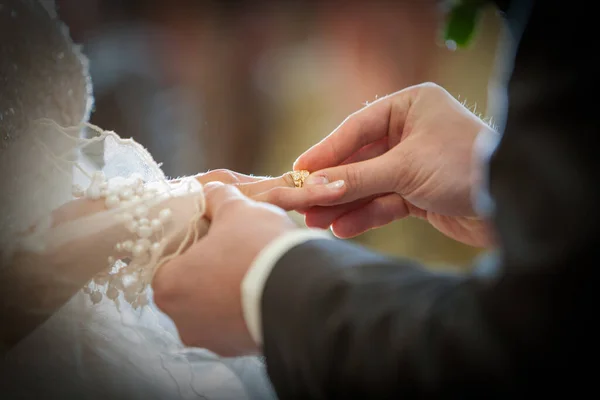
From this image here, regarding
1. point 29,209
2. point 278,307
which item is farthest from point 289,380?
point 29,209

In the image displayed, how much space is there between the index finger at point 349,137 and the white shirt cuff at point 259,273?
1.42 ft

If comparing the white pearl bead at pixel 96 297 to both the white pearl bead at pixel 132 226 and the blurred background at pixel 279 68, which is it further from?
the blurred background at pixel 279 68

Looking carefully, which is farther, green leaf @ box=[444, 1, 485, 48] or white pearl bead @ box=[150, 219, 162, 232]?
white pearl bead @ box=[150, 219, 162, 232]

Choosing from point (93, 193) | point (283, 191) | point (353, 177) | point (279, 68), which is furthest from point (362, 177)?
point (279, 68)

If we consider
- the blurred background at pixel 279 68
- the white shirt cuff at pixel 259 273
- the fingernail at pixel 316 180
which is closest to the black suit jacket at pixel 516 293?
the white shirt cuff at pixel 259 273

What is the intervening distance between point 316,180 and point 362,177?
8 cm

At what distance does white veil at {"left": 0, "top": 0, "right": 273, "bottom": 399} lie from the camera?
2.05ft

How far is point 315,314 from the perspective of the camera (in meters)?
0.40

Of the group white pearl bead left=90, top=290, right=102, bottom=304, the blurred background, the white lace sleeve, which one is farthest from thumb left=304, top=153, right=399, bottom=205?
the blurred background

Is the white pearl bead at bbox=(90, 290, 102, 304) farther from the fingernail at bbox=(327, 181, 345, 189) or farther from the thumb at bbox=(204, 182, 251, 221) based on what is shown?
the fingernail at bbox=(327, 181, 345, 189)


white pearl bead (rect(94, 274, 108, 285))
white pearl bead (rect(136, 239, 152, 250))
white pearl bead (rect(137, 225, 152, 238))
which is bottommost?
white pearl bead (rect(94, 274, 108, 285))

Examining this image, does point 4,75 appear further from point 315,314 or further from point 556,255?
point 556,255

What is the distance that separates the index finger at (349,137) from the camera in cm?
90

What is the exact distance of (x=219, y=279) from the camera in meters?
0.49
